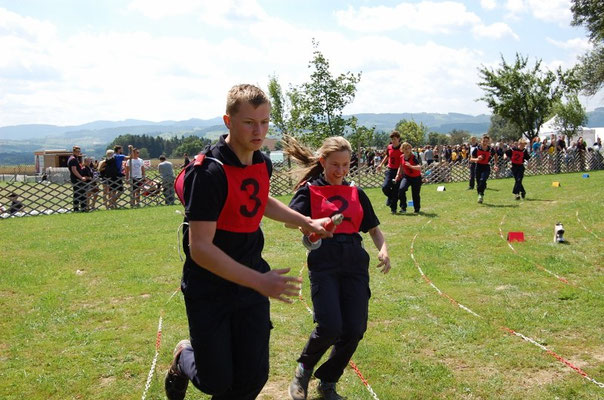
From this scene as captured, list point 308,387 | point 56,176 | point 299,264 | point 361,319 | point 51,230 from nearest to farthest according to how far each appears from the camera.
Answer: point 361,319 < point 308,387 < point 299,264 < point 51,230 < point 56,176

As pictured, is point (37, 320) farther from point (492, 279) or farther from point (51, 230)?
point (51, 230)

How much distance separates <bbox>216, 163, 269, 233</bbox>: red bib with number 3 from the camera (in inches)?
129

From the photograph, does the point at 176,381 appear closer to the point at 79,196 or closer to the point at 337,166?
the point at 337,166

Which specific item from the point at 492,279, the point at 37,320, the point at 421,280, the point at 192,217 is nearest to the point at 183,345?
the point at 192,217

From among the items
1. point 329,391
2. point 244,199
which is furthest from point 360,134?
point 244,199

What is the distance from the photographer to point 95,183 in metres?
21.4

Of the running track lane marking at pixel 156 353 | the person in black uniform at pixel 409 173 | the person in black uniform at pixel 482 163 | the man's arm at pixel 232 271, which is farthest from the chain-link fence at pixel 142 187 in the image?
the man's arm at pixel 232 271

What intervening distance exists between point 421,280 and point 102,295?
4.60m

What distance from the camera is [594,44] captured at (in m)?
31.3

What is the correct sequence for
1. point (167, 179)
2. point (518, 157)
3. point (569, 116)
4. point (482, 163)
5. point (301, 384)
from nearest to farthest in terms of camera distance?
point (301, 384)
point (482, 163)
point (518, 157)
point (167, 179)
point (569, 116)

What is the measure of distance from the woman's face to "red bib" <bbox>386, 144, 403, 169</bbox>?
1162 cm

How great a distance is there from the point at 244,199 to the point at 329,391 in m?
2.03

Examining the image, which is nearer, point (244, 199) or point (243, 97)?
point (243, 97)

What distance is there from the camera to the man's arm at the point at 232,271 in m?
2.96
